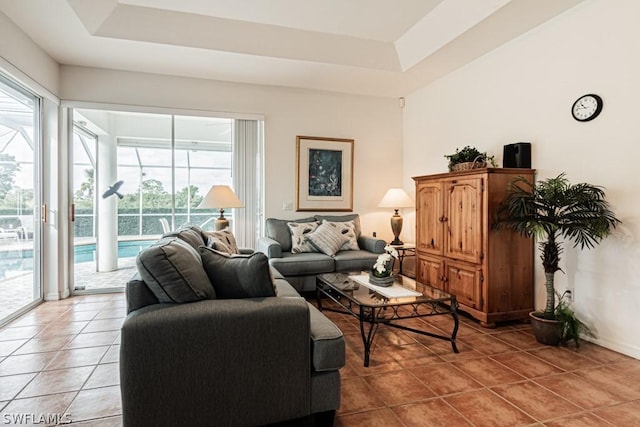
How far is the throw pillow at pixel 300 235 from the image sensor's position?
4.59 meters

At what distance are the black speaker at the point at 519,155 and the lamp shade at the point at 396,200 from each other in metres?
1.68

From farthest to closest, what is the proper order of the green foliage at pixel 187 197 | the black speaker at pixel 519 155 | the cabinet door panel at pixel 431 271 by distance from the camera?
the green foliage at pixel 187 197 → the cabinet door panel at pixel 431 271 → the black speaker at pixel 519 155

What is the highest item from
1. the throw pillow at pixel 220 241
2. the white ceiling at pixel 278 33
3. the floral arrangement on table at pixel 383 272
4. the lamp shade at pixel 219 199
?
the white ceiling at pixel 278 33

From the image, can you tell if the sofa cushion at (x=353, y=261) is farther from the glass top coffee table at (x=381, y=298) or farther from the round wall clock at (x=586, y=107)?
the round wall clock at (x=586, y=107)

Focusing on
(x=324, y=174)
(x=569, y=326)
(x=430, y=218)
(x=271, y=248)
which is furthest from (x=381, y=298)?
(x=324, y=174)

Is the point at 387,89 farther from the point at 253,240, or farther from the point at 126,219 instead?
the point at 126,219

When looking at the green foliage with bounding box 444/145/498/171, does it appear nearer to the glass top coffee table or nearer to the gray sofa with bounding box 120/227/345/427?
the glass top coffee table

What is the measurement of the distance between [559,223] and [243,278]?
2.59 m

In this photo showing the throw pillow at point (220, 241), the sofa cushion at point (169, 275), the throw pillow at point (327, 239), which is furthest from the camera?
the throw pillow at point (327, 239)

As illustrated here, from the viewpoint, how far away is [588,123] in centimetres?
301

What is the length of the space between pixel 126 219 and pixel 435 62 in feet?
14.5

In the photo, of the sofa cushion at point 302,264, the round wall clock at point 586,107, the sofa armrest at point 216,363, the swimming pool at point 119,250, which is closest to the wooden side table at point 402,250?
the sofa cushion at point 302,264

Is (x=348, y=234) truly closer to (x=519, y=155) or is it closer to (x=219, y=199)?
(x=219, y=199)

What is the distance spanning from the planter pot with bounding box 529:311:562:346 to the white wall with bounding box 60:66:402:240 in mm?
2848
